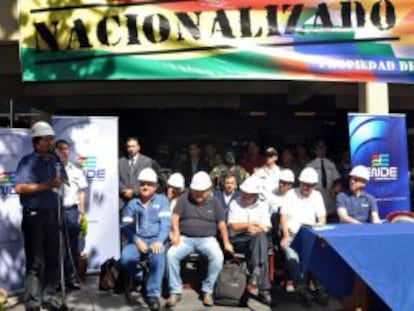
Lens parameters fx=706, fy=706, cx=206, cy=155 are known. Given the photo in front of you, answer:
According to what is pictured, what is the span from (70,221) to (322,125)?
9.51 metres

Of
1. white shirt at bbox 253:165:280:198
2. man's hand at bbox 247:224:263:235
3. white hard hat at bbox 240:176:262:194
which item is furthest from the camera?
white shirt at bbox 253:165:280:198

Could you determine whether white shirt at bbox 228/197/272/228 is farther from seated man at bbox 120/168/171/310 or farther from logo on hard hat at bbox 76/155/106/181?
logo on hard hat at bbox 76/155/106/181

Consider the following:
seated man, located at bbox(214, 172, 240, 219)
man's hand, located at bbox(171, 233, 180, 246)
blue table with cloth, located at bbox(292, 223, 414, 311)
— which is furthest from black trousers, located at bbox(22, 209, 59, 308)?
blue table with cloth, located at bbox(292, 223, 414, 311)

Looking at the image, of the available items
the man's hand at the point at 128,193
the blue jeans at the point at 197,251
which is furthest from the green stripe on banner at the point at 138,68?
the blue jeans at the point at 197,251

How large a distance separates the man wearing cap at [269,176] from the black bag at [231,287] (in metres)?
A: 1.39

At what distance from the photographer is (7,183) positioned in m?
7.37

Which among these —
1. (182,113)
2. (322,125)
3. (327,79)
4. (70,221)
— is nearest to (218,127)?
(182,113)

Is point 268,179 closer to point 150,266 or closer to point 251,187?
point 251,187

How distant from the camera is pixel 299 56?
8.67m

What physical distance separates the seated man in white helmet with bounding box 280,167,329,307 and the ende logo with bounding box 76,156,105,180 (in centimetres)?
233

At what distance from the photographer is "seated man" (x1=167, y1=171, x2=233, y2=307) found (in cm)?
729

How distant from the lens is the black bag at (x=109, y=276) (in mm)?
7660

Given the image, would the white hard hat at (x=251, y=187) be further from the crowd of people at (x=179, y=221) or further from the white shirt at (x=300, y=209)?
the white shirt at (x=300, y=209)

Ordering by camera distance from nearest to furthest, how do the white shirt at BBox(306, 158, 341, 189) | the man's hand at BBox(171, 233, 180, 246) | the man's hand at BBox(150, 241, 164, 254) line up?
1. the man's hand at BBox(150, 241, 164, 254)
2. the man's hand at BBox(171, 233, 180, 246)
3. the white shirt at BBox(306, 158, 341, 189)
